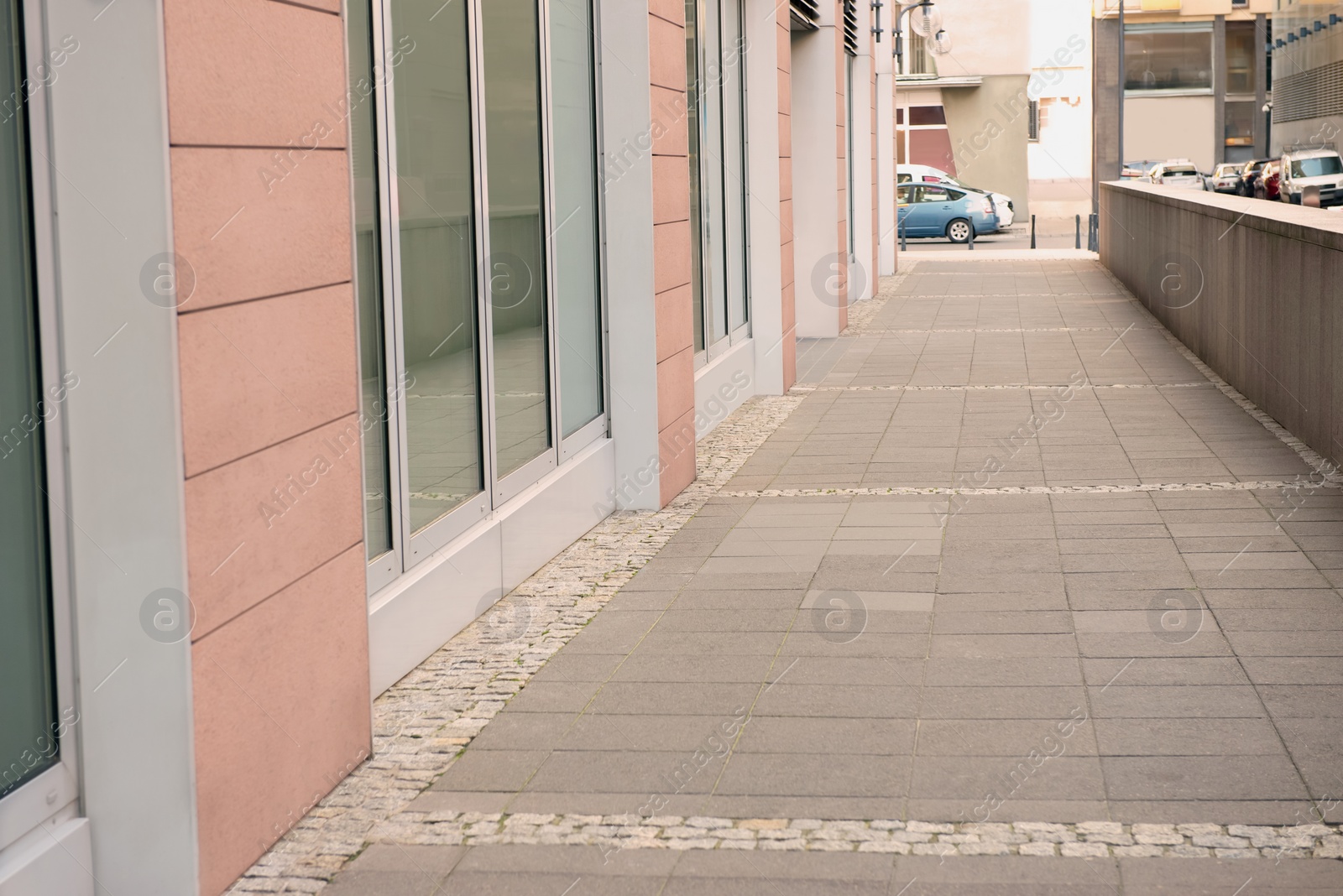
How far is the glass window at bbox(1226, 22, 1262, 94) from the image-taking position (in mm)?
65875

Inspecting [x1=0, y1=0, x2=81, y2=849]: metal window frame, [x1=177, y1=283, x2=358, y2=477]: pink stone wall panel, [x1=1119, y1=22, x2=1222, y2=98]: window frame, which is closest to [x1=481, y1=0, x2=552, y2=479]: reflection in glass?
[x1=177, y1=283, x2=358, y2=477]: pink stone wall panel

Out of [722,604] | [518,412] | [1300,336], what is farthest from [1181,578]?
[1300,336]

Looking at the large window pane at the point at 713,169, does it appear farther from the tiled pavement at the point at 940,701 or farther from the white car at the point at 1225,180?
the white car at the point at 1225,180

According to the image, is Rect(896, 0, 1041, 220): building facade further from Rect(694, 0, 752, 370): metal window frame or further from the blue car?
Rect(694, 0, 752, 370): metal window frame

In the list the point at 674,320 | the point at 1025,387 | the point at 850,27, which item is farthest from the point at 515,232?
the point at 850,27

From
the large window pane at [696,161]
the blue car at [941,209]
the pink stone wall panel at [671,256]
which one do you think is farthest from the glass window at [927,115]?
the pink stone wall panel at [671,256]

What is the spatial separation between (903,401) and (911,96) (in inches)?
1580

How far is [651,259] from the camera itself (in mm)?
8461

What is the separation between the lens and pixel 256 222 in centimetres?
396

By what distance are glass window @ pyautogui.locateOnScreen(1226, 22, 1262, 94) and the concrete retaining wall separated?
172ft

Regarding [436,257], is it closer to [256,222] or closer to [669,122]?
[256,222]

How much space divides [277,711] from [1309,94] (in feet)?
196

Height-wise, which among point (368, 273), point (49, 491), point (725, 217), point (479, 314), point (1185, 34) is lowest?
point (49, 491)

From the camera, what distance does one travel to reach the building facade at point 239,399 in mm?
3434
